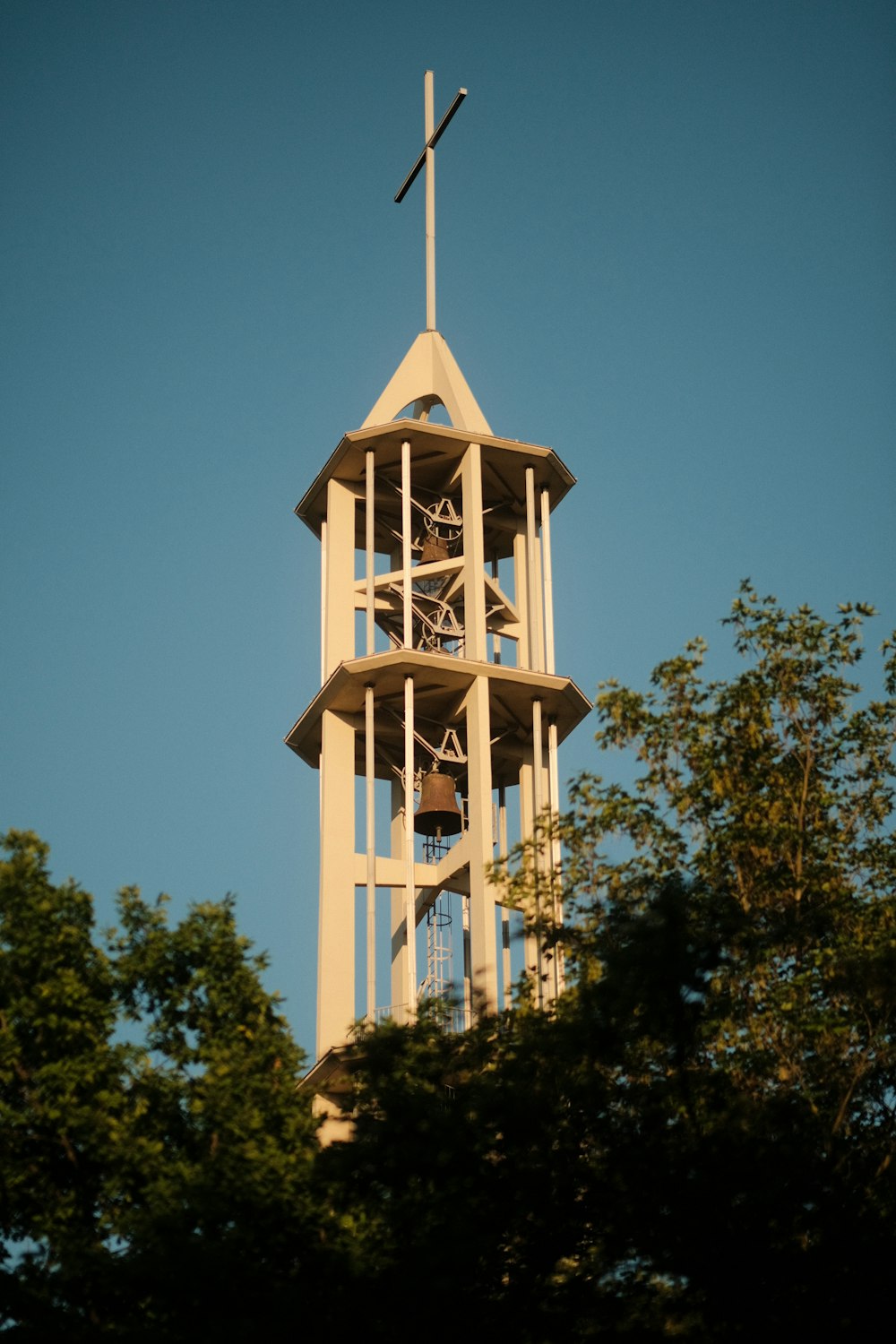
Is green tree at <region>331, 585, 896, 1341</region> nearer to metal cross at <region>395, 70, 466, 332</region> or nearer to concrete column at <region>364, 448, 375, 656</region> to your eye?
concrete column at <region>364, 448, 375, 656</region>

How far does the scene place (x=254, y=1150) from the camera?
63.0ft

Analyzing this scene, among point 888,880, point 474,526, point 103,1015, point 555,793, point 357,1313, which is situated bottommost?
point 357,1313

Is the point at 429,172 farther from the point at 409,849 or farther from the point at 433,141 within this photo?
the point at 409,849

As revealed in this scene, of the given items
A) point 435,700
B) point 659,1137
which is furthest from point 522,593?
point 659,1137

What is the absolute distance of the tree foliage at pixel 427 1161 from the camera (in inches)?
733

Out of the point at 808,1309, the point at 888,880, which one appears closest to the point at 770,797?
the point at 888,880

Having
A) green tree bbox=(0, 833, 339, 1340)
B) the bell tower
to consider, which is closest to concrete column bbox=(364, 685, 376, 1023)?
the bell tower

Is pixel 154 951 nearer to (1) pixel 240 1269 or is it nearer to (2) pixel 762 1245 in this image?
(1) pixel 240 1269

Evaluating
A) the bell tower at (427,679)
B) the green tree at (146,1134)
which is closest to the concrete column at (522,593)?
the bell tower at (427,679)

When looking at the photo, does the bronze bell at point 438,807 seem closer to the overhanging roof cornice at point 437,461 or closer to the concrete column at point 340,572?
the concrete column at point 340,572

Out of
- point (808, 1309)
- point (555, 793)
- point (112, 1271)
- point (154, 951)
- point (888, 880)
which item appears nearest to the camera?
point (112, 1271)

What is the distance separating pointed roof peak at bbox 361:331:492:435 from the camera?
38094mm

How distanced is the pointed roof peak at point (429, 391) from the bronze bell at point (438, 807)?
652cm

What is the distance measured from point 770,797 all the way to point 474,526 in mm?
10621
